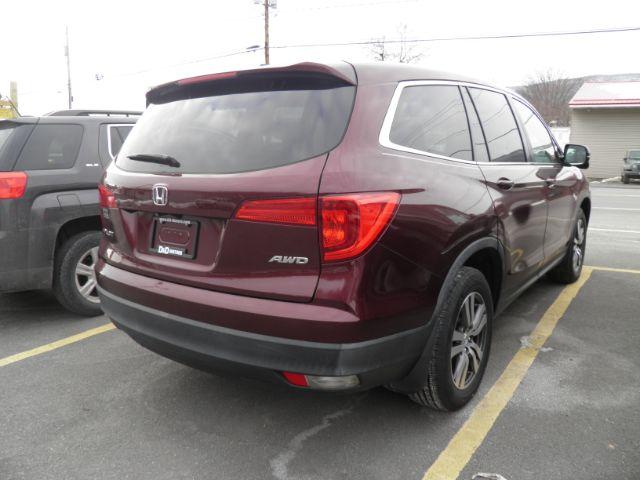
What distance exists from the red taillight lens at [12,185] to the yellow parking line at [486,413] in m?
3.43

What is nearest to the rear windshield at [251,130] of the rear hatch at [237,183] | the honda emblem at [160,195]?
the rear hatch at [237,183]

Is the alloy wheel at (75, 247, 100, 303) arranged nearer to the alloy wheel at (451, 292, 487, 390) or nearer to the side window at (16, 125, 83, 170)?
the side window at (16, 125, 83, 170)

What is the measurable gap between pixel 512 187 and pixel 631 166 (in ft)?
78.8

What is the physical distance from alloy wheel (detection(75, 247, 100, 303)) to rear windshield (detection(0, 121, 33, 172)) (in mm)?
925

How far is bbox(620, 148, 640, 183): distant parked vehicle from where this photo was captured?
23359mm

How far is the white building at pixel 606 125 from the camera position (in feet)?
85.6

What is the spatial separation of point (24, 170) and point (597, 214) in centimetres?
1154

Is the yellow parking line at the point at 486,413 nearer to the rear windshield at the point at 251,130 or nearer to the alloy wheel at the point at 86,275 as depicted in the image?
the rear windshield at the point at 251,130

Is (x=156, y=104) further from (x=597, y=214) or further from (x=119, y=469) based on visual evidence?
(x=597, y=214)

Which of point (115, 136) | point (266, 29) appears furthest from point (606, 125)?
point (115, 136)

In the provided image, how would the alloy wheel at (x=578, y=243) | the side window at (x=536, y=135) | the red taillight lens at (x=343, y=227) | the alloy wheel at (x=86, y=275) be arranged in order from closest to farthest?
the red taillight lens at (x=343, y=227)
the side window at (x=536, y=135)
the alloy wheel at (x=86, y=275)
the alloy wheel at (x=578, y=243)

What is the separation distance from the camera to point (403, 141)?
7.91 ft

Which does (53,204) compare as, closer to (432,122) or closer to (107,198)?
(107,198)

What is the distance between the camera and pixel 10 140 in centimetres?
404
